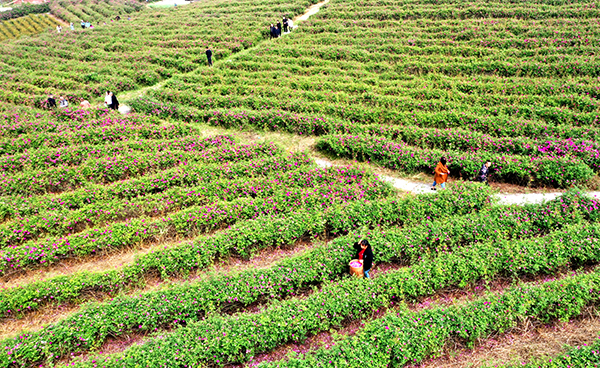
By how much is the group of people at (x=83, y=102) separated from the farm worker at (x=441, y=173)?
16.6 m

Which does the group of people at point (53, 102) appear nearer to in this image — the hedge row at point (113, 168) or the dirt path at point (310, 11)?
the hedge row at point (113, 168)

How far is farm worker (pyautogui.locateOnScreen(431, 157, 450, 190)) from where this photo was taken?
1245cm

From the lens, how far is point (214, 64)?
2598cm

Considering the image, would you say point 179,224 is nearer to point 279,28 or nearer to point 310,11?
point 279,28

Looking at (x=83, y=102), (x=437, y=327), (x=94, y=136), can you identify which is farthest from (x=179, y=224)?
(x=83, y=102)

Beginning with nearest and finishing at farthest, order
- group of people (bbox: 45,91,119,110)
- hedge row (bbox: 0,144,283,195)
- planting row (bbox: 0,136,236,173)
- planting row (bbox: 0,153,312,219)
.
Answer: planting row (bbox: 0,153,312,219) < hedge row (bbox: 0,144,283,195) < planting row (bbox: 0,136,236,173) < group of people (bbox: 45,91,119,110)

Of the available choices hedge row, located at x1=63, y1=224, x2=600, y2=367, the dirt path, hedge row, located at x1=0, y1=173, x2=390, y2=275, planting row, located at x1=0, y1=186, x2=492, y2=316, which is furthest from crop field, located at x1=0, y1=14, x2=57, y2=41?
hedge row, located at x1=63, y1=224, x2=600, y2=367

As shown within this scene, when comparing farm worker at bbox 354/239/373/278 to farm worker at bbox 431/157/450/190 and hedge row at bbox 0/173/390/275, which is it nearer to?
hedge row at bbox 0/173/390/275

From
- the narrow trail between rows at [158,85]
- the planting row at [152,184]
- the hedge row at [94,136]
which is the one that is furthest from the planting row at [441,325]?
the narrow trail between rows at [158,85]

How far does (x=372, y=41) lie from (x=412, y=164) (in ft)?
51.8

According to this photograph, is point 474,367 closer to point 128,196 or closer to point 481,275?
point 481,275

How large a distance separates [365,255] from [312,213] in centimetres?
276

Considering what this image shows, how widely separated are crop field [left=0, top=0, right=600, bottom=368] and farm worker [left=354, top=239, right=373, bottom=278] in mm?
461

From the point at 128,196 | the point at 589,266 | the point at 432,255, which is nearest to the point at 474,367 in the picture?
the point at 432,255
